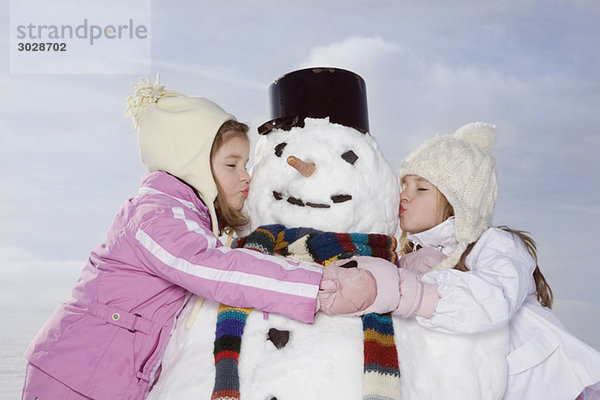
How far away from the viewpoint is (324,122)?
1.81m

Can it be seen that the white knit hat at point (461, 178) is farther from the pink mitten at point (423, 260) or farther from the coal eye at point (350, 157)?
the coal eye at point (350, 157)

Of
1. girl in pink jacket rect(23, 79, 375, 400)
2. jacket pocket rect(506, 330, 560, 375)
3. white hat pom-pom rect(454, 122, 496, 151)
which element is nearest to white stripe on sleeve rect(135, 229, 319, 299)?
girl in pink jacket rect(23, 79, 375, 400)

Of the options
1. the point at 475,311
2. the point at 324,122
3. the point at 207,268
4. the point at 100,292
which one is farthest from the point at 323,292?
the point at 100,292

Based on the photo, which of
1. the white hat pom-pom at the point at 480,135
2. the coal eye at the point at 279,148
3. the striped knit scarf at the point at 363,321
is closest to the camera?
the striped knit scarf at the point at 363,321

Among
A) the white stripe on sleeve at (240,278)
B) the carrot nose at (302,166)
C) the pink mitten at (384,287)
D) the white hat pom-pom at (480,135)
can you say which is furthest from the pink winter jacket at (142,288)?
the white hat pom-pom at (480,135)

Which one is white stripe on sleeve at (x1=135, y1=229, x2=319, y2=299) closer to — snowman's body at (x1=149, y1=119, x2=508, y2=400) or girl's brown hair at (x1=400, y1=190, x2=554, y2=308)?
snowman's body at (x1=149, y1=119, x2=508, y2=400)

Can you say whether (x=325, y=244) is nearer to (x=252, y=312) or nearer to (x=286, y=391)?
(x=252, y=312)

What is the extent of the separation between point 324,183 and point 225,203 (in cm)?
34

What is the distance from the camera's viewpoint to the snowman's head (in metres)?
1.70

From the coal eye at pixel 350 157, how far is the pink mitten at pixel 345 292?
356 millimetres

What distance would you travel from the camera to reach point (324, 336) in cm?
151

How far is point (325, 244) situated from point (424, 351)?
37cm

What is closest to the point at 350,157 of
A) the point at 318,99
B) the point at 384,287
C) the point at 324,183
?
the point at 324,183

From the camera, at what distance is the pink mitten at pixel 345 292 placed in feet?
4.90
